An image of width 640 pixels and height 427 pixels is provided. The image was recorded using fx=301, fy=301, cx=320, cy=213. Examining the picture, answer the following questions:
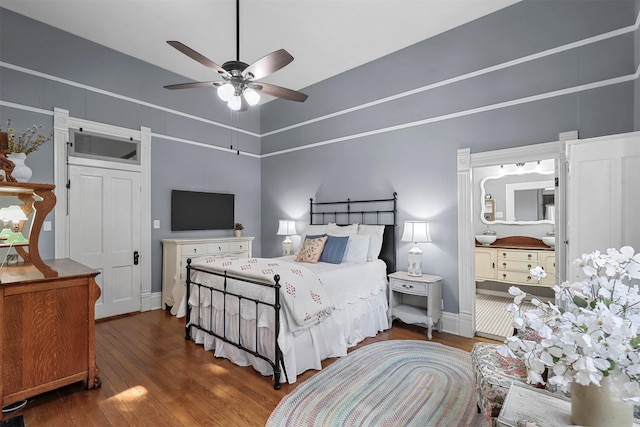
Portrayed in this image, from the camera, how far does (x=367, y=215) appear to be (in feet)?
14.8

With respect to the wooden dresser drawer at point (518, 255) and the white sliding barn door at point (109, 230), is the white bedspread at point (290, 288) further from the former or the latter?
the wooden dresser drawer at point (518, 255)

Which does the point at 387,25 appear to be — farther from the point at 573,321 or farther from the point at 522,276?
the point at 522,276

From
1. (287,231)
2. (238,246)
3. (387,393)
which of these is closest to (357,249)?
(287,231)

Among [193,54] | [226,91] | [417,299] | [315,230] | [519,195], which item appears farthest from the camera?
[519,195]

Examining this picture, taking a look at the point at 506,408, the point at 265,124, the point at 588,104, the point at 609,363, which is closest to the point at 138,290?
the point at 265,124

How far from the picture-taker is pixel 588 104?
2.86 meters

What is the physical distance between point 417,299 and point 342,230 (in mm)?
1371

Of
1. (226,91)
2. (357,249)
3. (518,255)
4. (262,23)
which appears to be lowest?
(518,255)

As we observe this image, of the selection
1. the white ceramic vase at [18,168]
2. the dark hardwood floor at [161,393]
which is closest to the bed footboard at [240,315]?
the dark hardwood floor at [161,393]

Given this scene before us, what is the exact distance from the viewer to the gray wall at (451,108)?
2830 mm

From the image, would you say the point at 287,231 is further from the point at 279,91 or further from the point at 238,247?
the point at 279,91

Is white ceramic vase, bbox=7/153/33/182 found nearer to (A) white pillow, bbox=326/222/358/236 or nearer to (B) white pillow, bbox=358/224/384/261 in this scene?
(A) white pillow, bbox=326/222/358/236

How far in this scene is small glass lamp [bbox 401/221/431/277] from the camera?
3.66m

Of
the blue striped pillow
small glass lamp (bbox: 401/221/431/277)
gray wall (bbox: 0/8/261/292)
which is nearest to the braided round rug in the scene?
small glass lamp (bbox: 401/221/431/277)
